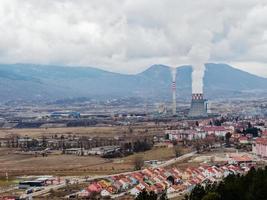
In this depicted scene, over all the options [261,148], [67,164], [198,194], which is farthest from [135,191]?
[261,148]

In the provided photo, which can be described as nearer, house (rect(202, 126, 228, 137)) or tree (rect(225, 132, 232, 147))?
tree (rect(225, 132, 232, 147))

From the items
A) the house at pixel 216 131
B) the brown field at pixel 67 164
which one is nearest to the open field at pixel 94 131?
the house at pixel 216 131

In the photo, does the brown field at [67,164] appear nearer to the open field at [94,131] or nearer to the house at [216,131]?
the house at [216,131]

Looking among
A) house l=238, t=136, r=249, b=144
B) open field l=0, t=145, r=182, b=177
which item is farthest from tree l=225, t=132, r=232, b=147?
open field l=0, t=145, r=182, b=177

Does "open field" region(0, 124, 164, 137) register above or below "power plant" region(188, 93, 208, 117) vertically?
below

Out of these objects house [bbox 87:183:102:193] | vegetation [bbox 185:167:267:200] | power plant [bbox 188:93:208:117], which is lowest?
house [bbox 87:183:102:193]

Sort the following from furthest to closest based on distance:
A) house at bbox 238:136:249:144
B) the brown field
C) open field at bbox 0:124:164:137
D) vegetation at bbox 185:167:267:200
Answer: open field at bbox 0:124:164:137 → house at bbox 238:136:249:144 → the brown field → vegetation at bbox 185:167:267:200

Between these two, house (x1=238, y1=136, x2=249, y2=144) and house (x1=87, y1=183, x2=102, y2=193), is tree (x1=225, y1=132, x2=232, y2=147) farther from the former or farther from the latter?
house (x1=87, y1=183, x2=102, y2=193)

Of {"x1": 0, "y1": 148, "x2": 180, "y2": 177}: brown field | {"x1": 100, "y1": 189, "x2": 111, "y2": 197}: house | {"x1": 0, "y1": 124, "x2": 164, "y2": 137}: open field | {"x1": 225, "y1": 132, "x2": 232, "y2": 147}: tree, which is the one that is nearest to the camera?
{"x1": 100, "y1": 189, "x2": 111, "y2": 197}: house

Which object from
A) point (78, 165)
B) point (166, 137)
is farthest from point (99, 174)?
point (166, 137)

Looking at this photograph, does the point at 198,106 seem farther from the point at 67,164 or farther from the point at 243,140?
the point at 67,164

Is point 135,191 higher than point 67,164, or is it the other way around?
point 135,191
